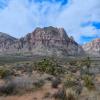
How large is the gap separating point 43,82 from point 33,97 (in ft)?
16.7

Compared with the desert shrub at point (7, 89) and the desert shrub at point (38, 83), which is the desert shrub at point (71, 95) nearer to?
the desert shrub at point (7, 89)

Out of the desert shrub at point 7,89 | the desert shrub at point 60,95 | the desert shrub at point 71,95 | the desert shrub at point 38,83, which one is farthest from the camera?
the desert shrub at point 38,83

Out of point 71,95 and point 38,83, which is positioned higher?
point 38,83

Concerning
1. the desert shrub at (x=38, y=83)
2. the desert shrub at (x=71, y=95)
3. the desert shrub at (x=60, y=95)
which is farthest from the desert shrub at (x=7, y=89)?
the desert shrub at (x=71, y=95)

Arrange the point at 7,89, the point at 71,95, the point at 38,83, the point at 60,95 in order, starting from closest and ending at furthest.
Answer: the point at 71,95, the point at 60,95, the point at 7,89, the point at 38,83

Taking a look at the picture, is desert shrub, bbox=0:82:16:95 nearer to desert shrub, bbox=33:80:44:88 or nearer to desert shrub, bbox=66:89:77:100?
desert shrub, bbox=33:80:44:88

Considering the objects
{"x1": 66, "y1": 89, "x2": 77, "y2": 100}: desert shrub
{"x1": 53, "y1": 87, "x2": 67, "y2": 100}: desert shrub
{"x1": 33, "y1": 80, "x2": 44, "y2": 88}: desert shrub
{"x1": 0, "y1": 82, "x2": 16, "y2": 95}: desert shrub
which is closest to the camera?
{"x1": 66, "y1": 89, "x2": 77, "y2": 100}: desert shrub

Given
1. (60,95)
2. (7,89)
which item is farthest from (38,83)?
(60,95)

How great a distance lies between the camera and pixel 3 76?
23.3 m

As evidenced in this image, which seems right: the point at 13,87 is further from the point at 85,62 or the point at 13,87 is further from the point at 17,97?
the point at 85,62

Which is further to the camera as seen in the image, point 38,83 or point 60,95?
point 38,83

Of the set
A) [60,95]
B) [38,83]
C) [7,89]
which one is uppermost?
[38,83]

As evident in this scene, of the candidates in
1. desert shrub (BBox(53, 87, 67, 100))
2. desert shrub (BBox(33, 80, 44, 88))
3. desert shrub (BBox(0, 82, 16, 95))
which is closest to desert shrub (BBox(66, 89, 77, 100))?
desert shrub (BBox(53, 87, 67, 100))

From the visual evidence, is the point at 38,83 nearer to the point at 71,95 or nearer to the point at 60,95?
the point at 60,95
